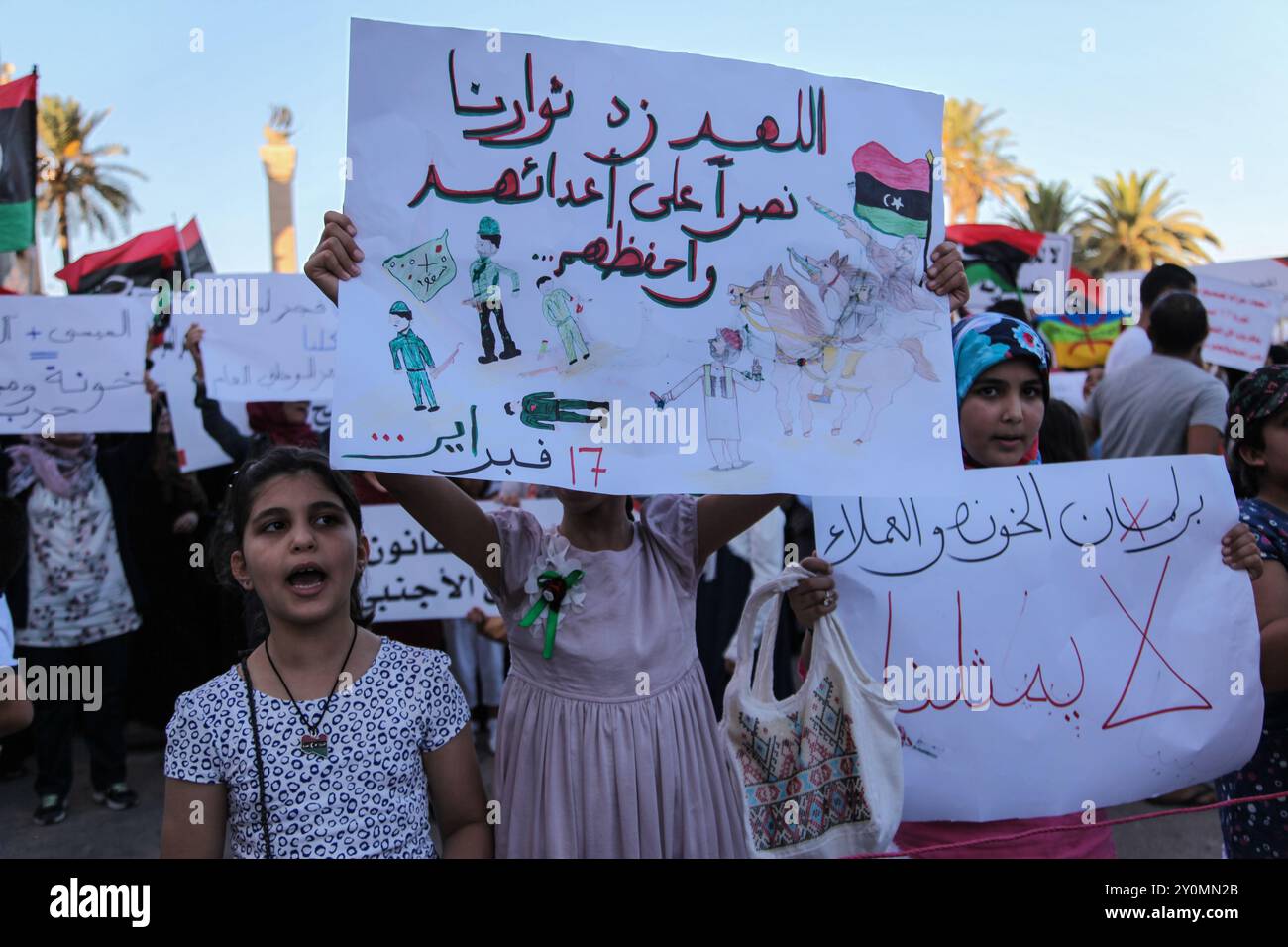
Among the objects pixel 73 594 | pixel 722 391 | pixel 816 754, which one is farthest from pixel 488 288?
pixel 73 594

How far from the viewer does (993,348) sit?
7.70 feet

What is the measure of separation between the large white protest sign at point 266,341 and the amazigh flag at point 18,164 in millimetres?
1273

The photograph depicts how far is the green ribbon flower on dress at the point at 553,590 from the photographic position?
205cm

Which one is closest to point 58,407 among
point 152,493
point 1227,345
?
point 152,493

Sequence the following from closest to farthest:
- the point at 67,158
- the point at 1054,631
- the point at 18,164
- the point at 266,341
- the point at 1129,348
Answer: the point at 1054,631 < the point at 18,164 < the point at 266,341 < the point at 1129,348 < the point at 67,158

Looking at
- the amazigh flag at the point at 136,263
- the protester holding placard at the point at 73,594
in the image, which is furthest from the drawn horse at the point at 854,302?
the amazigh flag at the point at 136,263

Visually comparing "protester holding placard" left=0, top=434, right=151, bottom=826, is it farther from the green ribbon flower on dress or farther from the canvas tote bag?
the canvas tote bag

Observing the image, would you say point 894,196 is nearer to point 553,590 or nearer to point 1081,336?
point 553,590

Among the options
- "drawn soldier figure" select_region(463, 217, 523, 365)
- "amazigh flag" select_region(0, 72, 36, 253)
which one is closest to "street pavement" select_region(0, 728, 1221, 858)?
"amazigh flag" select_region(0, 72, 36, 253)

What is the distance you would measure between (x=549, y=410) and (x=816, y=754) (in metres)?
0.88

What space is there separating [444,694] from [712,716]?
0.57m

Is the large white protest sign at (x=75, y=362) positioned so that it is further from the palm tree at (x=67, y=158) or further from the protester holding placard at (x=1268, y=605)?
the palm tree at (x=67, y=158)

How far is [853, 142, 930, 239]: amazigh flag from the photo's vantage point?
2062mm

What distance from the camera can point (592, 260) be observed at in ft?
6.48
